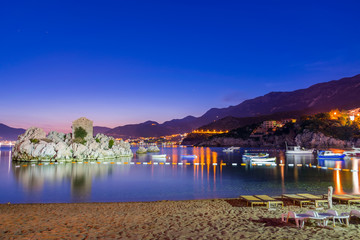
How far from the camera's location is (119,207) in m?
15.6

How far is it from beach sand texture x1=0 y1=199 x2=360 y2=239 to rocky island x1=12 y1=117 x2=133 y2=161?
161ft

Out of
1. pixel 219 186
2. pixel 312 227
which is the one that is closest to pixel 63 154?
pixel 219 186

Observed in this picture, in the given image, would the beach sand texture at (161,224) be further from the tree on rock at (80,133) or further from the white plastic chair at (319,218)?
the tree on rock at (80,133)

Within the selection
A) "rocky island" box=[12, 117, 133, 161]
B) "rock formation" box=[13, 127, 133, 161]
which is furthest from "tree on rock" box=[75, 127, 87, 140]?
"rock formation" box=[13, 127, 133, 161]

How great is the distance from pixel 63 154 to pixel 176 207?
52802 mm

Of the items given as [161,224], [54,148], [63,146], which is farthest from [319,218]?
[54,148]

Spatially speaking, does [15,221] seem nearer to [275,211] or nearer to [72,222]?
[72,222]

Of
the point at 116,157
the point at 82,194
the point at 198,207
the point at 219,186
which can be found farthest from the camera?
the point at 116,157

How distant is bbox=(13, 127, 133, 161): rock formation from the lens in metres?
60.1

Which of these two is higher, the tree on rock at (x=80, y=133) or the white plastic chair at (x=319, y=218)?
the tree on rock at (x=80, y=133)

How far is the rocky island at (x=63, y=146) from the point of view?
60.2m

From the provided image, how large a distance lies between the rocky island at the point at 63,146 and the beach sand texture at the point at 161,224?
48934 mm

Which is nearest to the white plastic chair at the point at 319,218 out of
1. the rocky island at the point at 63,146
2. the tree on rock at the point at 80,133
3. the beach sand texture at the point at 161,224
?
the beach sand texture at the point at 161,224

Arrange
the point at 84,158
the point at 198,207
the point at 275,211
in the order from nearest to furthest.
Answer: the point at 275,211 < the point at 198,207 < the point at 84,158
